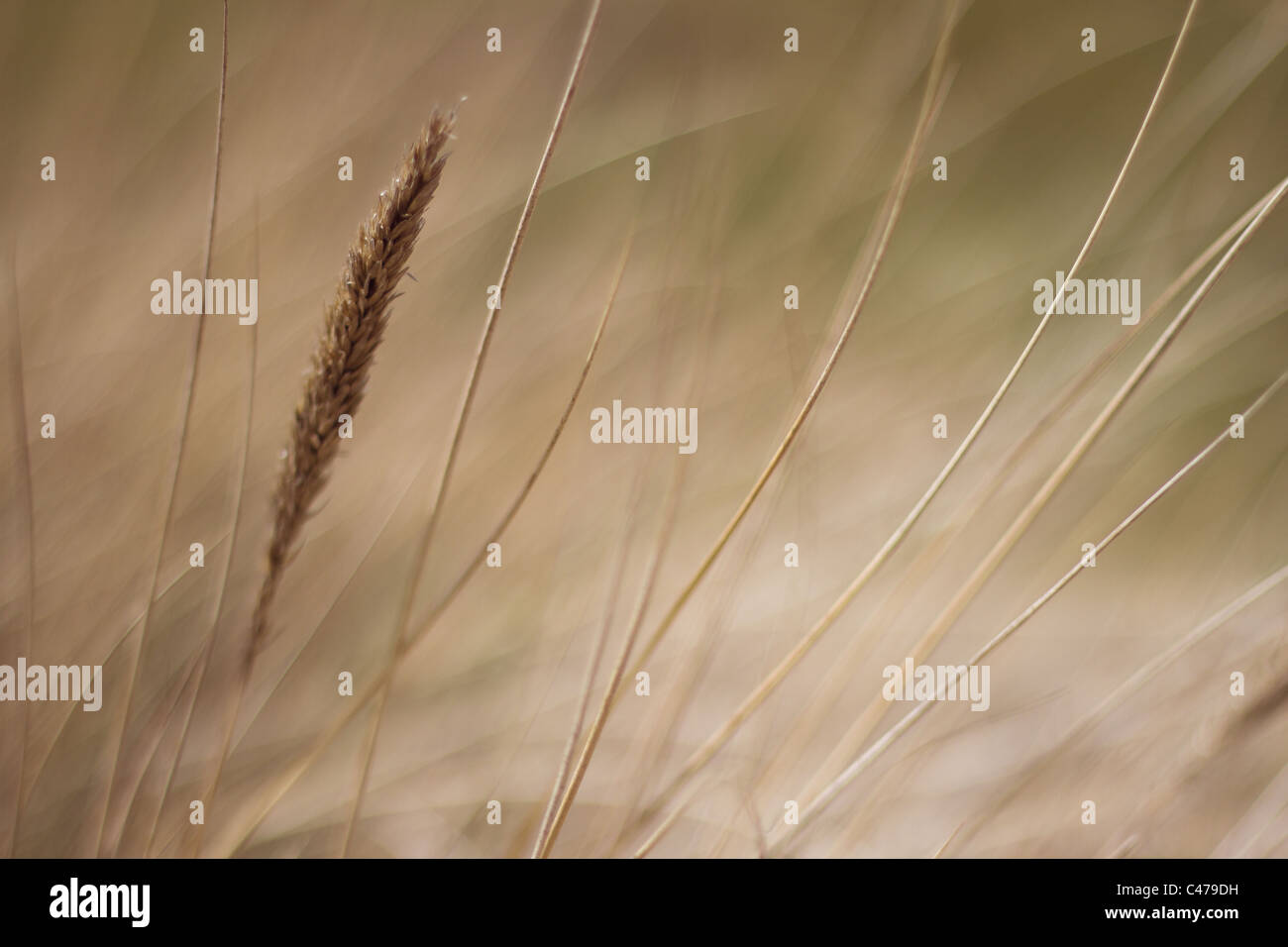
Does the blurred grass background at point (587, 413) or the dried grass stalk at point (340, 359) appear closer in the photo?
the dried grass stalk at point (340, 359)

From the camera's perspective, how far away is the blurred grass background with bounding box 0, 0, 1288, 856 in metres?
0.65

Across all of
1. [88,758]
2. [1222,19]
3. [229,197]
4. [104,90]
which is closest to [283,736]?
[88,758]

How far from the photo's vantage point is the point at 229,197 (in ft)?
2.71

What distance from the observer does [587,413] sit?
927 millimetres

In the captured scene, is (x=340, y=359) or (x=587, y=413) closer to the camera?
(x=340, y=359)

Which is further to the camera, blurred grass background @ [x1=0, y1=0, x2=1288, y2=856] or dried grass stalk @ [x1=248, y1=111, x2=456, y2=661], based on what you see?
blurred grass background @ [x1=0, y1=0, x2=1288, y2=856]

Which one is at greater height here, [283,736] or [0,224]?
[0,224]

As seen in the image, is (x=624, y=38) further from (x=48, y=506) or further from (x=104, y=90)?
(x=48, y=506)

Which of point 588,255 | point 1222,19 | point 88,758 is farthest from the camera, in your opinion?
point 1222,19

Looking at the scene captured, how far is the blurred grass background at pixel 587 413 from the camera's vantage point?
0.65 meters

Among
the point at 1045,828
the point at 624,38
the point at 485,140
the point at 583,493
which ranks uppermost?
the point at 624,38

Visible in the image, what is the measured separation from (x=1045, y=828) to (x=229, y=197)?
40.1 inches
